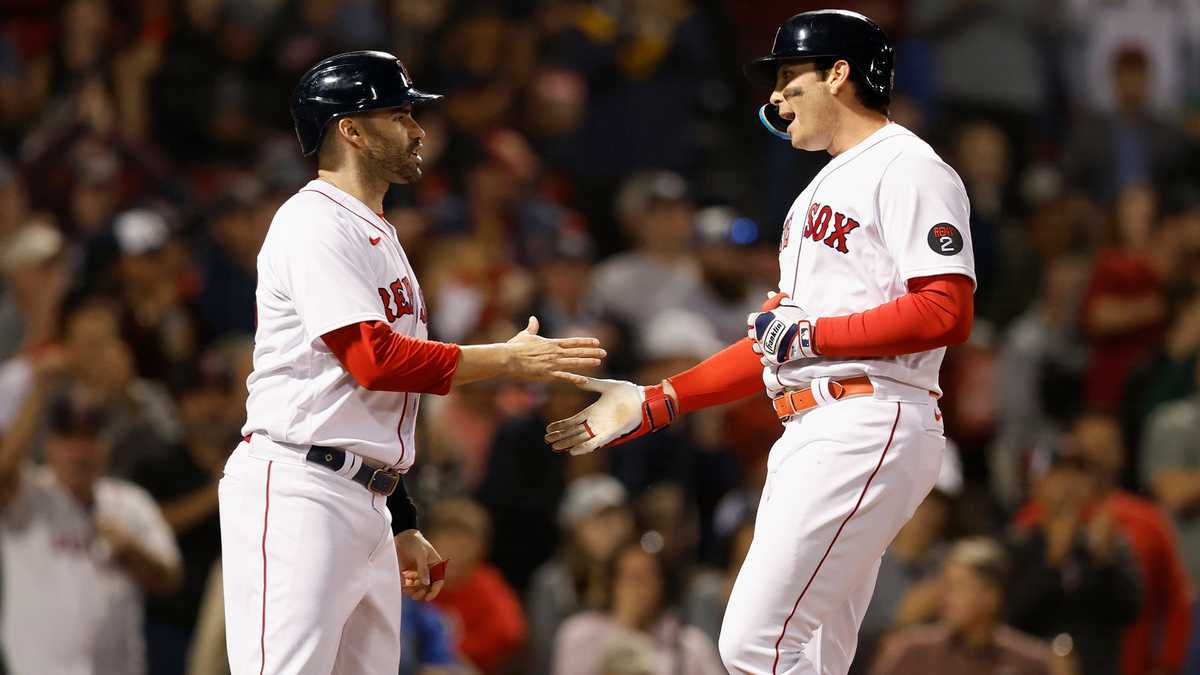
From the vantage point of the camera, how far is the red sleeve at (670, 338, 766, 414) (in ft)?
14.9

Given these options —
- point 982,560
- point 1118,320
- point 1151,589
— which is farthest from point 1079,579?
point 1118,320

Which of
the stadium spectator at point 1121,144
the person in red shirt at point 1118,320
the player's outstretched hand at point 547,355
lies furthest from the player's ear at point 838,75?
the stadium spectator at point 1121,144

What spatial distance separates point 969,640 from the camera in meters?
6.88

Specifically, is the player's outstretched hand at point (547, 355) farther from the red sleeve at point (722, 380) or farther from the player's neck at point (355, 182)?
the player's neck at point (355, 182)

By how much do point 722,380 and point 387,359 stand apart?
90 centimetres

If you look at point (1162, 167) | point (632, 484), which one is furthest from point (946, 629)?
point (1162, 167)

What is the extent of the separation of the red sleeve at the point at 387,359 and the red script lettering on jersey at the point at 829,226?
A: 36.3 inches

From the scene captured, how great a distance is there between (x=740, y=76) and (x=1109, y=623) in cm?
499

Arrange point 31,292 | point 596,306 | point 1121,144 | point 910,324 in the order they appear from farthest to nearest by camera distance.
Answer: point 1121,144
point 596,306
point 31,292
point 910,324

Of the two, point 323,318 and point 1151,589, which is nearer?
point 323,318

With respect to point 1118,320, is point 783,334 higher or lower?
higher

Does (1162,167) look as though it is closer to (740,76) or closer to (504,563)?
(740,76)

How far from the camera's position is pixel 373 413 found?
4.33m

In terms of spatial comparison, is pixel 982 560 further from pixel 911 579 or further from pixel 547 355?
pixel 547 355
